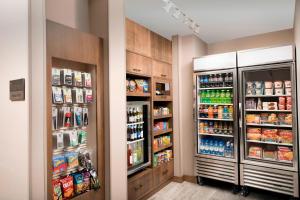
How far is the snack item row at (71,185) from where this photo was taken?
1835 millimetres

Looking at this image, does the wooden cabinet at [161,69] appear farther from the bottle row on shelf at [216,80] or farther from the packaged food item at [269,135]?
the packaged food item at [269,135]

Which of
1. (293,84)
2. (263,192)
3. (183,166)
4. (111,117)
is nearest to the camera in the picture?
(111,117)

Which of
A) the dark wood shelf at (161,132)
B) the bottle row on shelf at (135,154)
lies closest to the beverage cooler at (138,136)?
the bottle row on shelf at (135,154)

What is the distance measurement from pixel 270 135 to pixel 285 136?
0.20 metres

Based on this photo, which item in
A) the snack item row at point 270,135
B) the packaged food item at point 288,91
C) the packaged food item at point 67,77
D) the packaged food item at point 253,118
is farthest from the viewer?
the packaged food item at point 253,118

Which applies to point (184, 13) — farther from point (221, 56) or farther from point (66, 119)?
point (66, 119)

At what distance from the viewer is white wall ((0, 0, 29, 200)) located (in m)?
1.48

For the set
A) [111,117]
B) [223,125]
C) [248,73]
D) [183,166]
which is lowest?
[183,166]

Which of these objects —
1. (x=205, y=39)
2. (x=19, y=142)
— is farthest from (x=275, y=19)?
(x=19, y=142)

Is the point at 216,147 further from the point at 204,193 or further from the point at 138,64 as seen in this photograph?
the point at 138,64

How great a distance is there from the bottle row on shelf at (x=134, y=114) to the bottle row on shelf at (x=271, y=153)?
1.84 m

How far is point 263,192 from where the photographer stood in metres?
3.49

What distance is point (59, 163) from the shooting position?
73.4 inches

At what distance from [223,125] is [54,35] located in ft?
9.77
